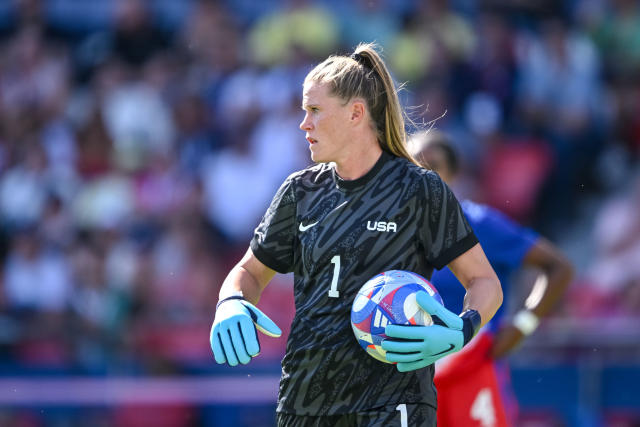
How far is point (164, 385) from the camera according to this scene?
849cm

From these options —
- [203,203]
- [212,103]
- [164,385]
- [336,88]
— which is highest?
[212,103]

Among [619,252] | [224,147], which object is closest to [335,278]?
[619,252]

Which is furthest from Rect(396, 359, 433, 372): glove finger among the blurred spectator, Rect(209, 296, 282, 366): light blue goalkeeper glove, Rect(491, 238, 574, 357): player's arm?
the blurred spectator

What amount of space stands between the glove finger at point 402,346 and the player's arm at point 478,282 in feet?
1.19

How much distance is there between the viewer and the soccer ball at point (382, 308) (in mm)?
3566

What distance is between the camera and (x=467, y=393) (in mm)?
5090

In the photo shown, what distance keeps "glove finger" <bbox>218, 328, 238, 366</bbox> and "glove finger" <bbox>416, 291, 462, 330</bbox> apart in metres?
0.70

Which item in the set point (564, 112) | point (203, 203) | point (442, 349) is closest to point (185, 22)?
point (203, 203)

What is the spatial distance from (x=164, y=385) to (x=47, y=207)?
2.79 m

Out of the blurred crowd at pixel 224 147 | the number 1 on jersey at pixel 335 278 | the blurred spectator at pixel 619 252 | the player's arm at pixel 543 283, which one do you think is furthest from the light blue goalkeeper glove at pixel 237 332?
the blurred spectator at pixel 619 252

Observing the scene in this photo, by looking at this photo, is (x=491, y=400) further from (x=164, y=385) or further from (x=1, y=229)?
(x=1, y=229)

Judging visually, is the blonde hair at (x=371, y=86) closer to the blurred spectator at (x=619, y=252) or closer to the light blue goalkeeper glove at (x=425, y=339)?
the light blue goalkeeper glove at (x=425, y=339)

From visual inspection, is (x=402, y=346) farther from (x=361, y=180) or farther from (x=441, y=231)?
(x=361, y=180)

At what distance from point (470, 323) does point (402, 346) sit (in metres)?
0.32
